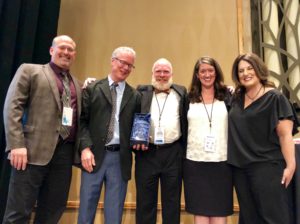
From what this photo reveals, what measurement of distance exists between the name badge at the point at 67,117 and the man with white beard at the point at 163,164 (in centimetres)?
44

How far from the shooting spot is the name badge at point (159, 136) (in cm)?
182

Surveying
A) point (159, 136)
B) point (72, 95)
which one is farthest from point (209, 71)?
point (72, 95)

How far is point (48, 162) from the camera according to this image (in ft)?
5.21

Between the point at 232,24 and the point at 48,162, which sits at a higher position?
the point at 232,24

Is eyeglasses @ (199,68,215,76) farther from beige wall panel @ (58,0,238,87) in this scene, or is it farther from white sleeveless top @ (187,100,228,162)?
beige wall panel @ (58,0,238,87)

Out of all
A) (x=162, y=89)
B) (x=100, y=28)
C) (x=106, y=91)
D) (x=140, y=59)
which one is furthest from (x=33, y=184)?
(x=100, y=28)

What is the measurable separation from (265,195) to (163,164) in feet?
2.08

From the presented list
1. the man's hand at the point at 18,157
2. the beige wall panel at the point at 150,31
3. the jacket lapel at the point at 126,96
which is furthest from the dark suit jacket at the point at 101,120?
the beige wall panel at the point at 150,31

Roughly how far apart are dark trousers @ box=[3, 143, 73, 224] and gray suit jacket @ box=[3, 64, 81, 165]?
0.26ft

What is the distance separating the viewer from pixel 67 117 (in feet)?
5.54

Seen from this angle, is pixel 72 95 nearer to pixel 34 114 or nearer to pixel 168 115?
pixel 34 114

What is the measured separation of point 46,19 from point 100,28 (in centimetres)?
65

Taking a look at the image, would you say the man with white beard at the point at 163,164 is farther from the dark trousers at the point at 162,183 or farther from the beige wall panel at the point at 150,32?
the beige wall panel at the point at 150,32

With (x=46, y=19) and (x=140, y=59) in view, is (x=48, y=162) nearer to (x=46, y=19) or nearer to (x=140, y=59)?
(x=46, y=19)
